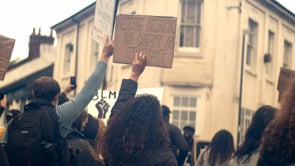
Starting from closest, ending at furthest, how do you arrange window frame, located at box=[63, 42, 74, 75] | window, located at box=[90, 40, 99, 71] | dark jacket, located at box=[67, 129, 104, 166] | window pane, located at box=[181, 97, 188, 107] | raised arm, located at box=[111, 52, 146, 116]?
1. dark jacket, located at box=[67, 129, 104, 166]
2. raised arm, located at box=[111, 52, 146, 116]
3. window pane, located at box=[181, 97, 188, 107]
4. window, located at box=[90, 40, 99, 71]
5. window frame, located at box=[63, 42, 74, 75]

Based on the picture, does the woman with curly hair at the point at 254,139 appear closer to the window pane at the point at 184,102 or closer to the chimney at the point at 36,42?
the window pane at the point at 184,102

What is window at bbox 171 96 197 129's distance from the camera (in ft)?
58.7

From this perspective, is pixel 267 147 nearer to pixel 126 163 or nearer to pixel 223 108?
pixel 126 163

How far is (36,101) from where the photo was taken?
4070 mm

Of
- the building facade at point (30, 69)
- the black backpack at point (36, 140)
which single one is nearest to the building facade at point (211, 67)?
the black backpack at point (36, 140)

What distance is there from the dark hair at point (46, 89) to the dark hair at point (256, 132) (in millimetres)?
1644

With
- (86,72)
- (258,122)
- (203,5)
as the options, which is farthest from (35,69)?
(258,122)

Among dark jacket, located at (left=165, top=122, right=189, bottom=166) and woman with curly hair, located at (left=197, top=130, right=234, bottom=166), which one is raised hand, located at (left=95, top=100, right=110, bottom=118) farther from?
woman with curly hair, located at (left=197, top=130, right=234, bottom=166)

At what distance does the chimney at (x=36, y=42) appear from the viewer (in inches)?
1452

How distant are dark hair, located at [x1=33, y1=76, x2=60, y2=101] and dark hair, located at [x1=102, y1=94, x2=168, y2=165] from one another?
1.60 ft

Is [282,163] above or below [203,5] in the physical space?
below

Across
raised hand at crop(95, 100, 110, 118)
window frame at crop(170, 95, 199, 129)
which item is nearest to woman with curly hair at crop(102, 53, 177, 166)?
raised hand at crop(95, 100, 110, 118)

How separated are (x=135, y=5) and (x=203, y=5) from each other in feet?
8.76

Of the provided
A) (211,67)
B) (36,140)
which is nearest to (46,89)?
(36,140)
